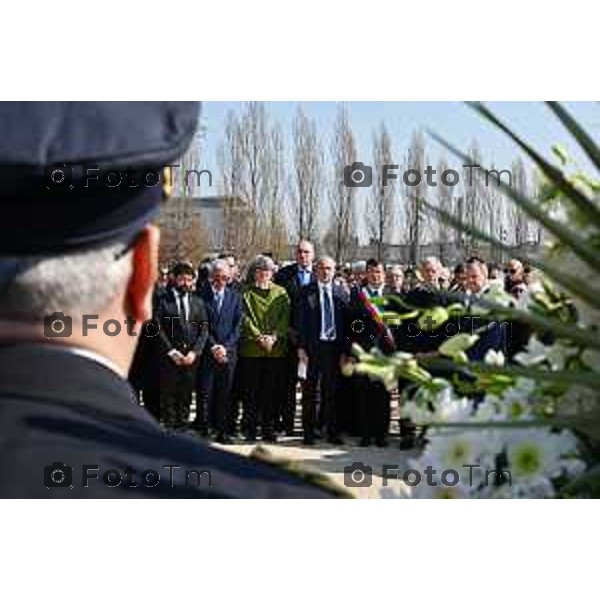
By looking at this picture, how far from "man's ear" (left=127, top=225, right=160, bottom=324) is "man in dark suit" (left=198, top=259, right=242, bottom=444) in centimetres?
563

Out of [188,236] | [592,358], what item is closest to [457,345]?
[592,358]

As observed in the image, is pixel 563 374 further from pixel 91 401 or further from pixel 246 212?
pixel 246 212

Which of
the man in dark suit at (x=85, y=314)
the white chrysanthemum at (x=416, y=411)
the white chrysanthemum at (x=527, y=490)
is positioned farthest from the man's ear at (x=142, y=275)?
the white chrysanthemum at (x=527, y=490)

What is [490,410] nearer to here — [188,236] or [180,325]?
[180,325]

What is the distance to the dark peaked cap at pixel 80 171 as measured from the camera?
0.95 metres

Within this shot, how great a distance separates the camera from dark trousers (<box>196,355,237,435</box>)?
22.2ft

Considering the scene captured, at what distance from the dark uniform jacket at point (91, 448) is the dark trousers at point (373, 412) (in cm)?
563

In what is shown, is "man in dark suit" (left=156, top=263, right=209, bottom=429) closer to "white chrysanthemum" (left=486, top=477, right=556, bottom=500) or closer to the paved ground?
the paved ground

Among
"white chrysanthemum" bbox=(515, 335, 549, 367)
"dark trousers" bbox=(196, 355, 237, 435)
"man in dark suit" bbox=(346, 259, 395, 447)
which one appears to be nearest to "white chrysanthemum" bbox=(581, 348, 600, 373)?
"white chrysanthemum" bbox=(515, 335, 549, 367)

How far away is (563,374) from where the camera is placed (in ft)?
3.02

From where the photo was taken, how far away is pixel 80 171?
38.3 inches

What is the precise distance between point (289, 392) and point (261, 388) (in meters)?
0.19

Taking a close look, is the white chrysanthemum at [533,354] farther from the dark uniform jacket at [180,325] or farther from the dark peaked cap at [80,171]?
the dark uniform jacket at [180,325]

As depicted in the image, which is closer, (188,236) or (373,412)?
(373,412)
